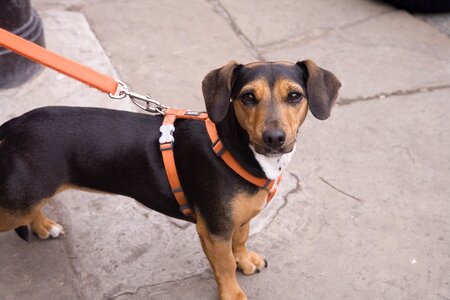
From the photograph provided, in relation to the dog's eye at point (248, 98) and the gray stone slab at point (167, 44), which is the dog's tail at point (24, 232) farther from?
the gray stone slab at point (167, 44)

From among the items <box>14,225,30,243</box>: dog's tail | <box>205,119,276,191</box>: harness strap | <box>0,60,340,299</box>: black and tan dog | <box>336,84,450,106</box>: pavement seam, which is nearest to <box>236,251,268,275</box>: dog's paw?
<box>0,60,340,299</box>: black and tan dog

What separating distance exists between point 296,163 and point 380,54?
7.07ft

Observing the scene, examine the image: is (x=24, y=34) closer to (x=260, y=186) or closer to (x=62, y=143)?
(x=62, y=143)

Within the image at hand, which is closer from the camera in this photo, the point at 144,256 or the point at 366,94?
the point at 144,256

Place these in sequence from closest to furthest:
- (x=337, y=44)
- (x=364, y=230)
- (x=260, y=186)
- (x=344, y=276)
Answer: (x=260, y=186)
(x=344, y=276)
(x=364, y=230)
(x=337, y=44)

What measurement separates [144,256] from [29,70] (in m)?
2.58

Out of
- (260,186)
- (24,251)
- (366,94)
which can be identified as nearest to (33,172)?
(24,251)

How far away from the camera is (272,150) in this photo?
277cm

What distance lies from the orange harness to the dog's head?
199 mm

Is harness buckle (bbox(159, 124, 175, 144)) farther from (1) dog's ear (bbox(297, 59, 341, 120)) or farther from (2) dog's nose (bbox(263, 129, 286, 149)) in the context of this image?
(1) dog's ear (bbox(297, 59, 341, 120))

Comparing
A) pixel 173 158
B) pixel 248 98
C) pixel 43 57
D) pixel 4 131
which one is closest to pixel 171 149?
pixel 173 158

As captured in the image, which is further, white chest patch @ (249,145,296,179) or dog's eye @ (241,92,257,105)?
white chest patch @ (249,145,296,179)

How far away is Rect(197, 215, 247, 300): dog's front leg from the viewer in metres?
3.23

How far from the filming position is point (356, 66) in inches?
229
